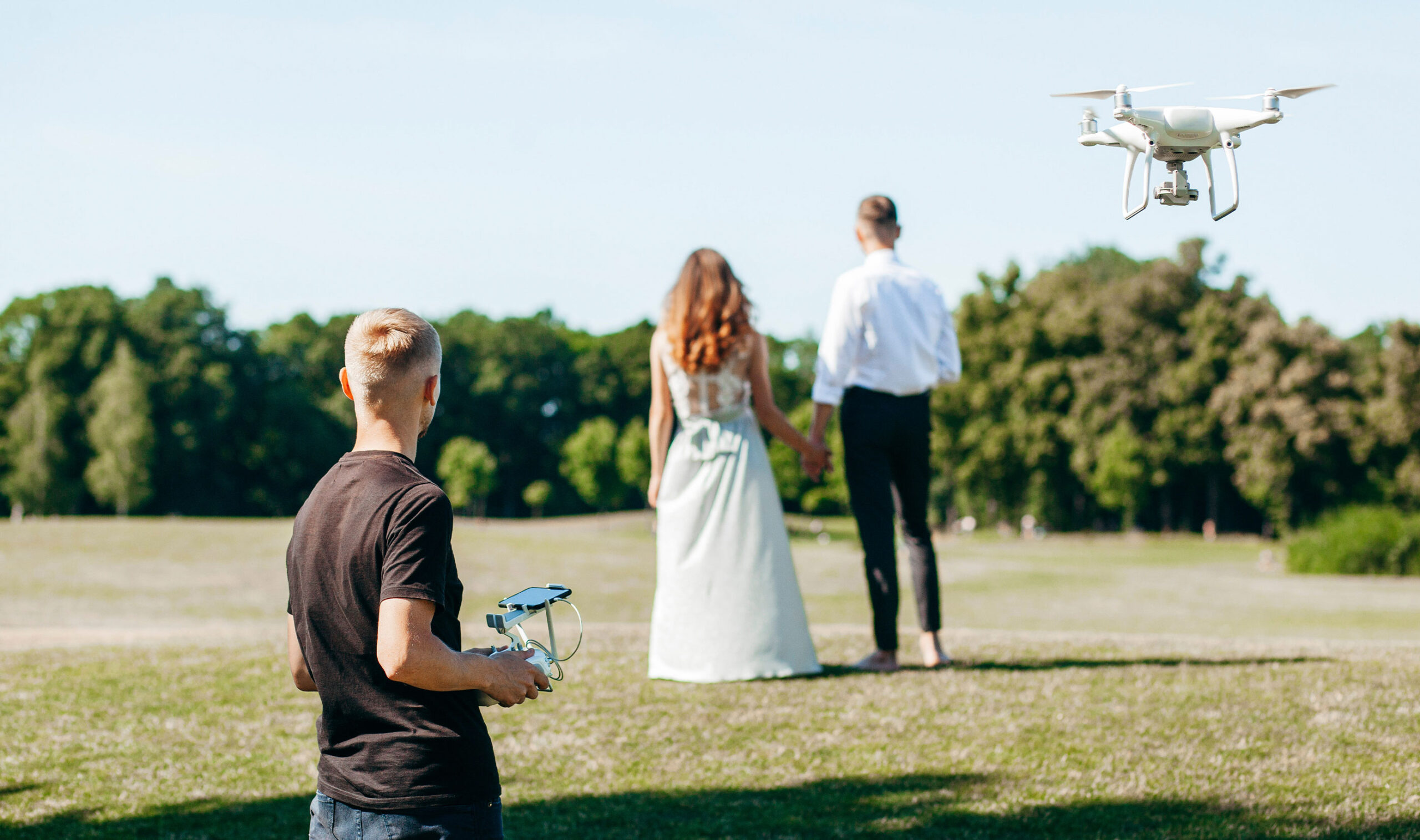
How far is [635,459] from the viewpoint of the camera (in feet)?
226

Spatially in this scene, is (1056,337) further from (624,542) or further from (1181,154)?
(1181,154)

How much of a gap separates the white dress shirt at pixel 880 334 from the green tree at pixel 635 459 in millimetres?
59604

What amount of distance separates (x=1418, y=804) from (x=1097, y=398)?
6061cm

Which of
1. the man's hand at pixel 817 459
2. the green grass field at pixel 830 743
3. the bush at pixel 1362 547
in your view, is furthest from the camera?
the bush at pixel 1362 547

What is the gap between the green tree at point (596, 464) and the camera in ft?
242

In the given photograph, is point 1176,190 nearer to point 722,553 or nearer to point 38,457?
point 722,553

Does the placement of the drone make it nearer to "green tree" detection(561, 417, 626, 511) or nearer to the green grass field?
the green grass field

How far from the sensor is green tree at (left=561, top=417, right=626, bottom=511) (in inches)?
2899

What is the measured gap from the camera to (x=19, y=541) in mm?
28328

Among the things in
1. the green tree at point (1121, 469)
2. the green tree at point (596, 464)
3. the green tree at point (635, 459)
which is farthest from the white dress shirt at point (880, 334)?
the green tree at point (596, 464)

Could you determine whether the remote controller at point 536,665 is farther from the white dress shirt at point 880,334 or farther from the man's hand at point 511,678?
the white dress shirt at point 880,334

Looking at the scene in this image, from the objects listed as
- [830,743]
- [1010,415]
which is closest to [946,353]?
[830,743]

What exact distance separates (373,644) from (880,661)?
4906mm

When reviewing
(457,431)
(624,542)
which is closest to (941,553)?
(624,542)
